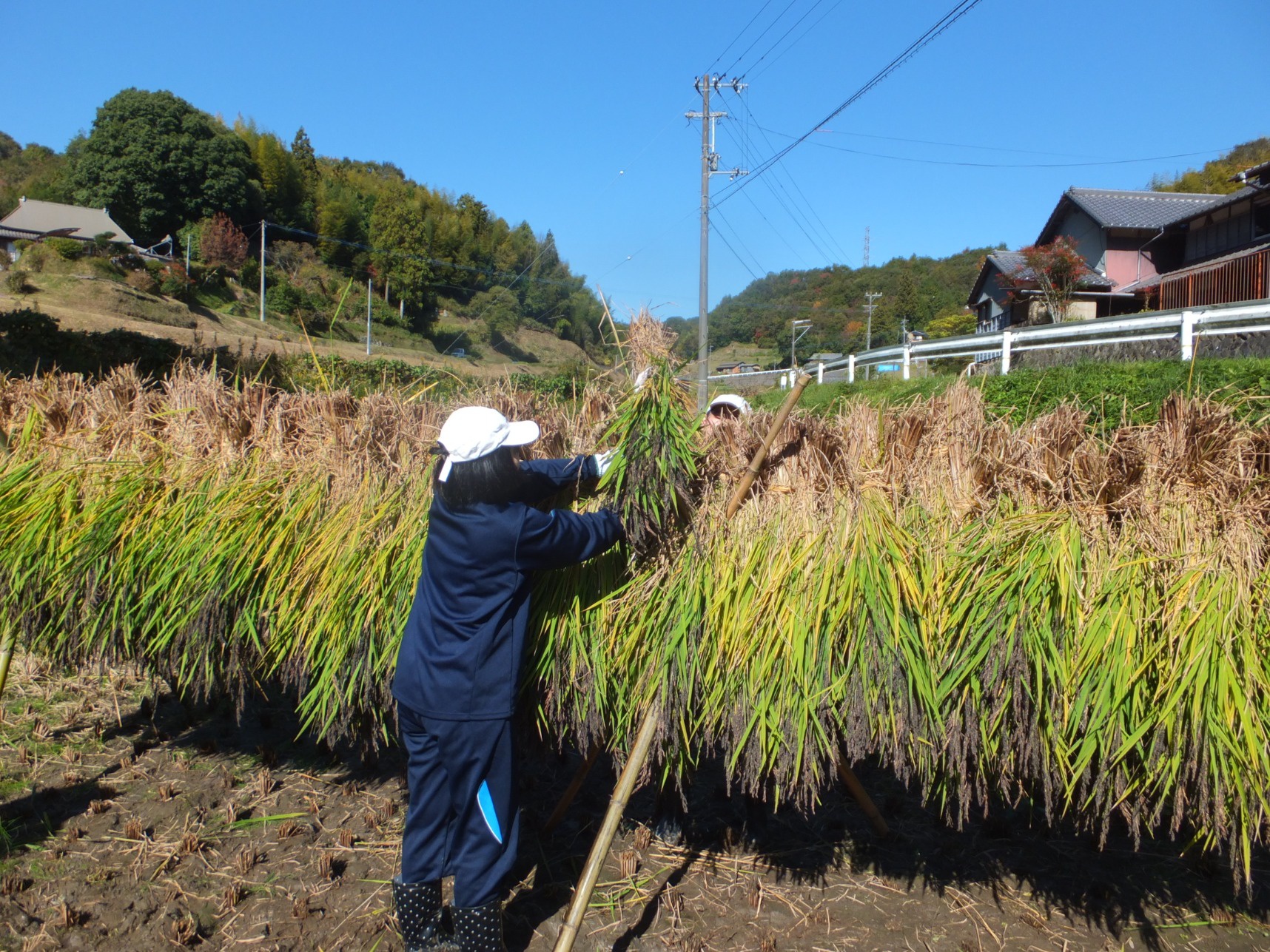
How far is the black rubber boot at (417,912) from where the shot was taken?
8.53 ft

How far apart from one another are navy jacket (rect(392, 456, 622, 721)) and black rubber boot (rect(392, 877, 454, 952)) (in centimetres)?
56

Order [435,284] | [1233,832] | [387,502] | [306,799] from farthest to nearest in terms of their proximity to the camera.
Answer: [435,284]
[306,799]
[387,502]
[1233,832]

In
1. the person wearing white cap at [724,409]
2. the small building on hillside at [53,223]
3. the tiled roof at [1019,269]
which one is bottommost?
the person wearing white cap at [724,409]

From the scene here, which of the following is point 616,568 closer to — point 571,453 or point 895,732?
point 571,453

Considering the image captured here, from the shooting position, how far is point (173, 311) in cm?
2775

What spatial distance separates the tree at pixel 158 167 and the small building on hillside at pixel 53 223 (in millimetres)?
1452

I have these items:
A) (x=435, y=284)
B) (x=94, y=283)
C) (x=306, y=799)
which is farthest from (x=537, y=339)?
(x=306, y=799)

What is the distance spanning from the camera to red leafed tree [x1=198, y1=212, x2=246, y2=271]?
33875 millimetres

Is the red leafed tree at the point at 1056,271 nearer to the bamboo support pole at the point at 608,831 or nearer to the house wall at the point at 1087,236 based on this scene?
the house wall at the point at 1087,236

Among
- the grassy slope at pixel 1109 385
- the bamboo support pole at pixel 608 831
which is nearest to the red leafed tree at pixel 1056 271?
the grassy slope at pixel 1109 385

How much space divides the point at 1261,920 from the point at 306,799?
3527 mm

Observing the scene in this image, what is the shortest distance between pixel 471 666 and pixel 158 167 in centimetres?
4995

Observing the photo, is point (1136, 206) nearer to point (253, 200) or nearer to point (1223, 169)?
point (1223, 169)

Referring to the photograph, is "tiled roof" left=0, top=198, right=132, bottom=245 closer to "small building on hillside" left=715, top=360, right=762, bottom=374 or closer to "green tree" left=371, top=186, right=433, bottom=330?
"green tree" left=371, top=186, right=433, bottom=330
